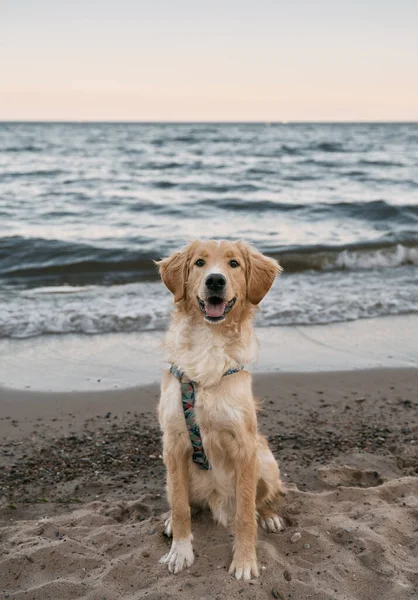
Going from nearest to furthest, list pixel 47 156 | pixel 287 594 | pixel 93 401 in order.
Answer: pixel 287 594
pixel 93 401
pixel 47 156

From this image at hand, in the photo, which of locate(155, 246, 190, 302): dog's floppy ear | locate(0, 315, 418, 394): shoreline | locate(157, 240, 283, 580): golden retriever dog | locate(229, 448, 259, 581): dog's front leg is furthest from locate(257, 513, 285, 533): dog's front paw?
locate(0, 315, 418, 394): shoreline

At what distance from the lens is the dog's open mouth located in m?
3.49

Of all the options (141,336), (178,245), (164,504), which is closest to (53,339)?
(141,336)

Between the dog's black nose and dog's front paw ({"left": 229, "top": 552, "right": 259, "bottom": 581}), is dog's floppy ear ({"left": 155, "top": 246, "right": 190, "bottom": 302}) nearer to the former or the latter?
the dog's black nose

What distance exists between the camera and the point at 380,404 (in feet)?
18.6

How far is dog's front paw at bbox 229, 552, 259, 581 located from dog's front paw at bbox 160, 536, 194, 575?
0.24m

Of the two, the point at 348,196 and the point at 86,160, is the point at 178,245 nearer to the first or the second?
the point at 348,196

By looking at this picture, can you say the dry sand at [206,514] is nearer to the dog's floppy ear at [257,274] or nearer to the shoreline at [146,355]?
the shoreline at [146,355]

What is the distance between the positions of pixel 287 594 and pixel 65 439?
2443 millimetres

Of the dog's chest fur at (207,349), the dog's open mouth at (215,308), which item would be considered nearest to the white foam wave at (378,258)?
the dog's chest fur at (207,349)

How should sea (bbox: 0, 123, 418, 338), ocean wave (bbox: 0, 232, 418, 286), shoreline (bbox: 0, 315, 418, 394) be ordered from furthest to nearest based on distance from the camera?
ocean wave (bbox: 0, 232, 418, 286) → sea (bbox: 0, 123, 418, 338) → shoreline (bbox: 0, 315, 418, 394)

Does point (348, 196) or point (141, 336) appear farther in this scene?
point (348, 196)

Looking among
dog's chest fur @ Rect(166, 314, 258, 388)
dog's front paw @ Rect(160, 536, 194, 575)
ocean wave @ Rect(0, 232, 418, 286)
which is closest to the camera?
dog's front paw @ Rect(160, 536, 194, 575)

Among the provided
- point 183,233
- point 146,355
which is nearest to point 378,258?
point 183,233
